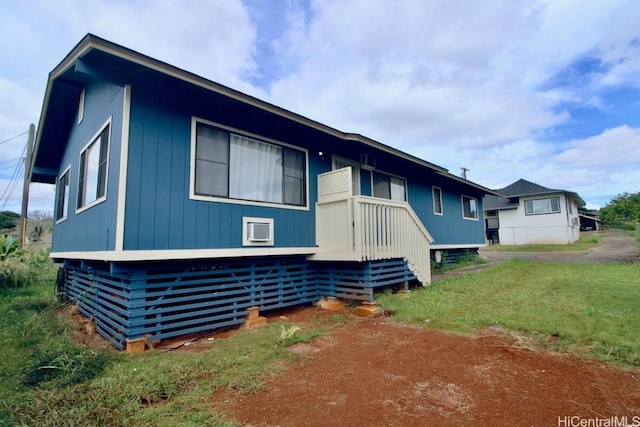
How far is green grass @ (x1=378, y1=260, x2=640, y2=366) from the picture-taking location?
372 centimetres

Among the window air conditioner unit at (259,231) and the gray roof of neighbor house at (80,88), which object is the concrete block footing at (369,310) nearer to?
the window air conditioner unit at (259,231)

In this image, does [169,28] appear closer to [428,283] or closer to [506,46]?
[428,283]

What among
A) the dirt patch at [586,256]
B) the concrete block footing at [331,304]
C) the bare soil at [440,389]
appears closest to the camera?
the bare soil at [440,389]

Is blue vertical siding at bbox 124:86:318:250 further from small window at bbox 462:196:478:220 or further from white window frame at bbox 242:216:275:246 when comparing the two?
small window at bbox 462:196:478:220

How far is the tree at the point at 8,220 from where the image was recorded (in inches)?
1103

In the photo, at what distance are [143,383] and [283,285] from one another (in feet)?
10.4

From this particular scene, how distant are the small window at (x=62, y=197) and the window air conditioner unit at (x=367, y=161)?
23.1ft

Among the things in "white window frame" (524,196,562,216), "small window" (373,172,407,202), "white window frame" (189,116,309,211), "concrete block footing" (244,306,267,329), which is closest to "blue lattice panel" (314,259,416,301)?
"white window frame" (189,116,309,211)

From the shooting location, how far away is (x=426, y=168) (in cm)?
970

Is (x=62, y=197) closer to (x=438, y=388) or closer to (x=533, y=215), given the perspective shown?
(x=438, y=388)

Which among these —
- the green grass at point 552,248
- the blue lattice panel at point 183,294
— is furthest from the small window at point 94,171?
the green grass at point 552,248

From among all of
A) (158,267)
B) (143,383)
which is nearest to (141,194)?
(158,267)

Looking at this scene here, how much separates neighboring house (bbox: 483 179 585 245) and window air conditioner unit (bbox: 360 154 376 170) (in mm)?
16173

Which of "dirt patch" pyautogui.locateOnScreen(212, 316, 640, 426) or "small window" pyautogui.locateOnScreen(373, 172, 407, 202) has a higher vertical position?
"small window" pyautogui.locateOnScreen(373, 172, 407, 202)
